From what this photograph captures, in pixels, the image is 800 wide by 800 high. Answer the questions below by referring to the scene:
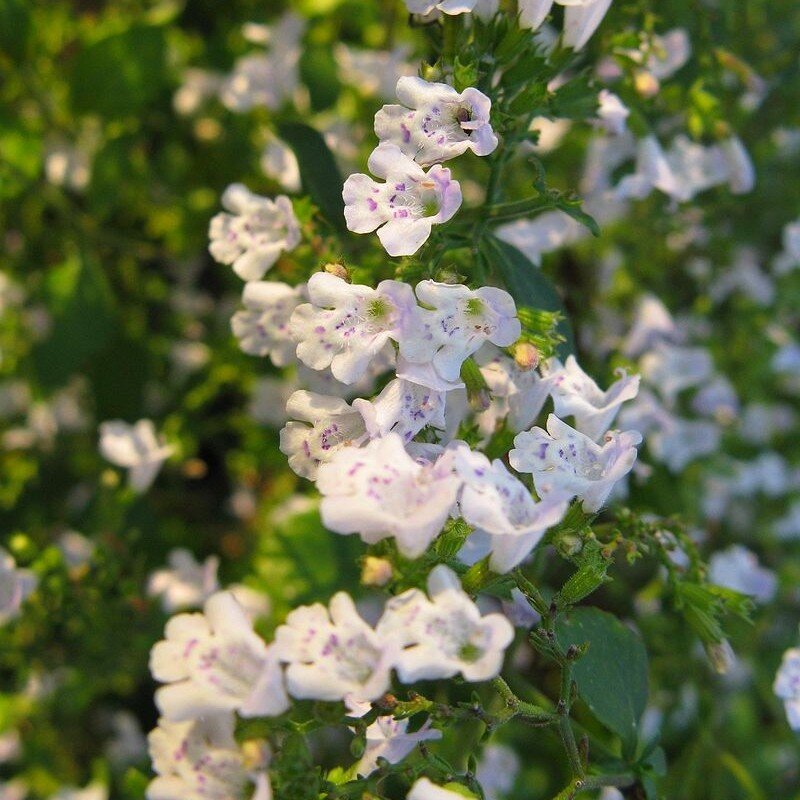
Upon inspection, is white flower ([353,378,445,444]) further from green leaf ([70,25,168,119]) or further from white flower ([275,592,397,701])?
green leaf ([70,25,168,119])

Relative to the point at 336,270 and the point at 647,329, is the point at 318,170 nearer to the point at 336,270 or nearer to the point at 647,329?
the point at 336,270

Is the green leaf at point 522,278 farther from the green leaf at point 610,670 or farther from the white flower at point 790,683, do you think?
the white flower at point 790,683

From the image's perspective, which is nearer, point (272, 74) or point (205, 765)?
point (205, 765)

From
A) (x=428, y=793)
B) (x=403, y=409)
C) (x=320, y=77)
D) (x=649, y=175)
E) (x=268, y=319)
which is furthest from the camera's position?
(x=320, y=77)

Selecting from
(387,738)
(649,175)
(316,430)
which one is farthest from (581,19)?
(387,738)

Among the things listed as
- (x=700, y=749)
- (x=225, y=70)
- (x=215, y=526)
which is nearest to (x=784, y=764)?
(x=700, y=749)

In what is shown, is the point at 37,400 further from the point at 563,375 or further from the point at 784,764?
the point at 784,764

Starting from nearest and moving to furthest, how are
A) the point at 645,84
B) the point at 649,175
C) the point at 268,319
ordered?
1. the point at 268,319
2. the point at 645,84
3. the point at 649,175
